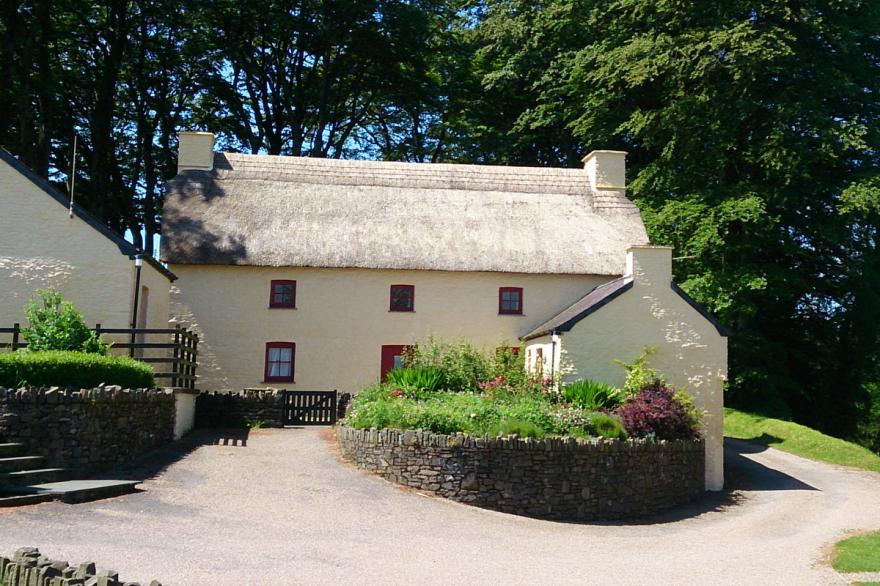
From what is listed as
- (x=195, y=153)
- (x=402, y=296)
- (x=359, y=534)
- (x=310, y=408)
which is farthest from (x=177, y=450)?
(x=195, y=153)

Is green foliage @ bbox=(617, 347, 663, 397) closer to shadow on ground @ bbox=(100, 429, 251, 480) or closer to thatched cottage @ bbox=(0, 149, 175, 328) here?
shadow on ground @ bbox=(100, 429, 251, 480)

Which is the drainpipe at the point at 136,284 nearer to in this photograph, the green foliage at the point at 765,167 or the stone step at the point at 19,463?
the stone step at the point at 19,463

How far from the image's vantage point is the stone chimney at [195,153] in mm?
28328

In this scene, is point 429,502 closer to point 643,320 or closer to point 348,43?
point 643,320

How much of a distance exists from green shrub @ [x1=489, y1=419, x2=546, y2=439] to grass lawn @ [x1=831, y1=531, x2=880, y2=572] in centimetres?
559

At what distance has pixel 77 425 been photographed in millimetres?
14461

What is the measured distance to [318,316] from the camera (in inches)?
1027

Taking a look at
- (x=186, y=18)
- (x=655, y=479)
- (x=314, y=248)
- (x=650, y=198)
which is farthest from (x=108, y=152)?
(x=655, y=479)

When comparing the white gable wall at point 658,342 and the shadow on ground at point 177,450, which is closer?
the shadow on ground at point 177,450

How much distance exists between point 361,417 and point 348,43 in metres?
25.8

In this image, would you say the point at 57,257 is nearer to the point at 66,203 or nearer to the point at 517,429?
the point at 66,203

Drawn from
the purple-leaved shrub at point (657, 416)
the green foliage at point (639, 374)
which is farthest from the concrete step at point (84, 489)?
the green foliage at point (639, 374)

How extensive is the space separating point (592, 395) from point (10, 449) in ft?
39.3

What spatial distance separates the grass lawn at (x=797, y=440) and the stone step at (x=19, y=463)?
2126 centimetres
